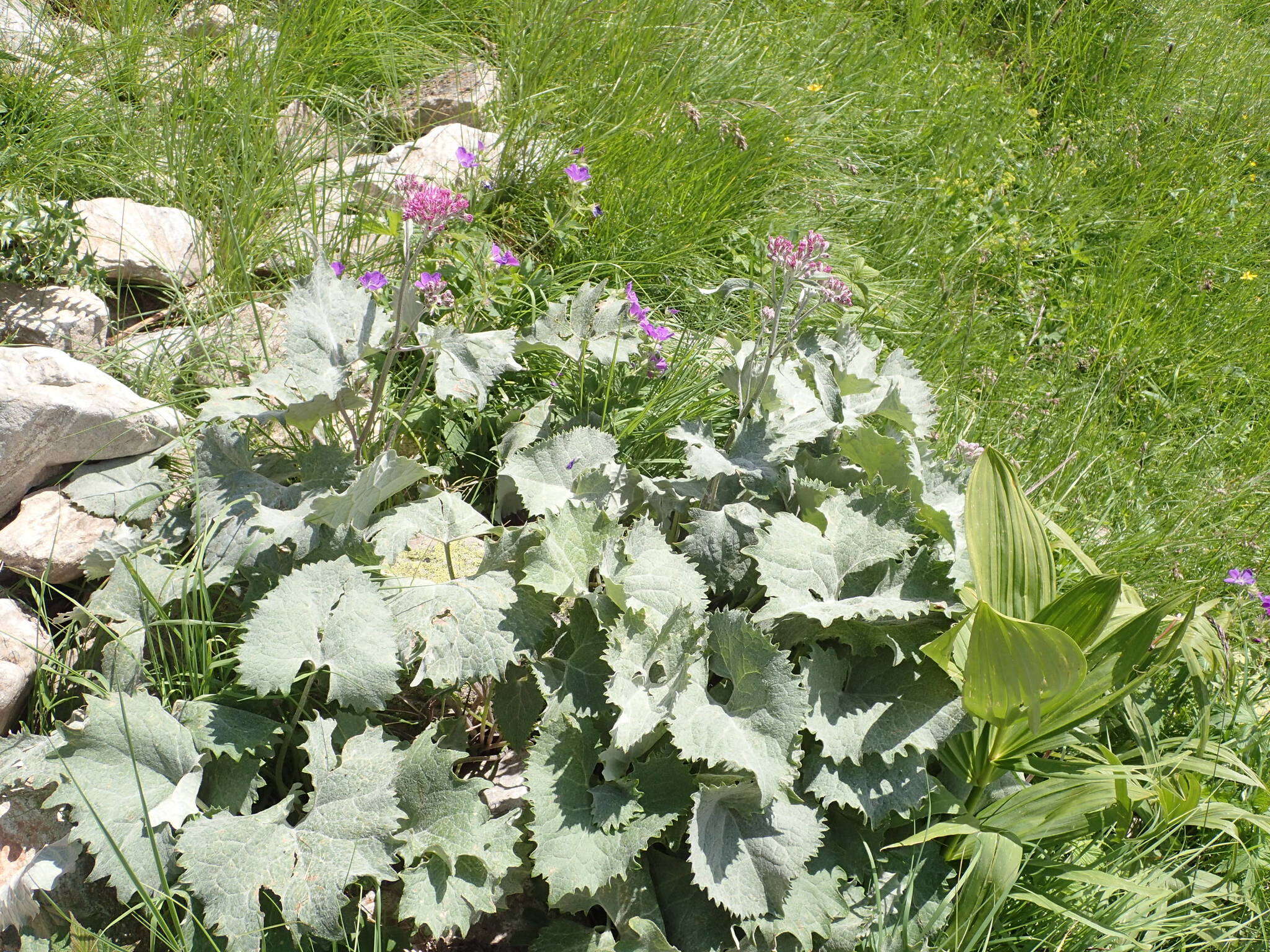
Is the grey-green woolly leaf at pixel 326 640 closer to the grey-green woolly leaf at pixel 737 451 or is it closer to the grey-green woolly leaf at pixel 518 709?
the grey-green woolly leaf at pixel 518 709

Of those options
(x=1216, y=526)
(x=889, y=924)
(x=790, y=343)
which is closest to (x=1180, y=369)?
(x=1216, y=526)

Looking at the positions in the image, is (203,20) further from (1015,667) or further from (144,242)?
(1015,667)

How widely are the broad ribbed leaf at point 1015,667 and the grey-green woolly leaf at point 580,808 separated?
1.77ft

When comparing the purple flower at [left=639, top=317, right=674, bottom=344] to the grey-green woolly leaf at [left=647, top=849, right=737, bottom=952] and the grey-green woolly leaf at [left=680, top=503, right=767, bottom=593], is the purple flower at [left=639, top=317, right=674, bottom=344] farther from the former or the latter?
the grey-green woolly leaf at [left=647, top=849, right=737, bottom=952]

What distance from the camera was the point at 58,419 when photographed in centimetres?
197

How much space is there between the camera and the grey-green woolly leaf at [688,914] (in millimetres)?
1635

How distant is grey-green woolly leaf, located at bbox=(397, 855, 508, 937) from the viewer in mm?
1504

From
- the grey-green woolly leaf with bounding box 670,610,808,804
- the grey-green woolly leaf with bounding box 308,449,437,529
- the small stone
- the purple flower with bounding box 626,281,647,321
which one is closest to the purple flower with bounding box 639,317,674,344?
the purple flower with bounding box 626,281,647,321

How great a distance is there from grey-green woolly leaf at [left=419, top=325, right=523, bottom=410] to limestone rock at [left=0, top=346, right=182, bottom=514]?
0.57 meters

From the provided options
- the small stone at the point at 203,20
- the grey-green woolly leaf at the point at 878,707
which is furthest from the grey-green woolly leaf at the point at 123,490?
the small stone at the point at 203,20

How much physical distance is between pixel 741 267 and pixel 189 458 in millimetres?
1784

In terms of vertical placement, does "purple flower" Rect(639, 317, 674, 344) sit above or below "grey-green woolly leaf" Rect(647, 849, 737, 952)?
above

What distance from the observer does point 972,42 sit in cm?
493

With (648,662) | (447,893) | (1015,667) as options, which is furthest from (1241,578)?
(447,893)
